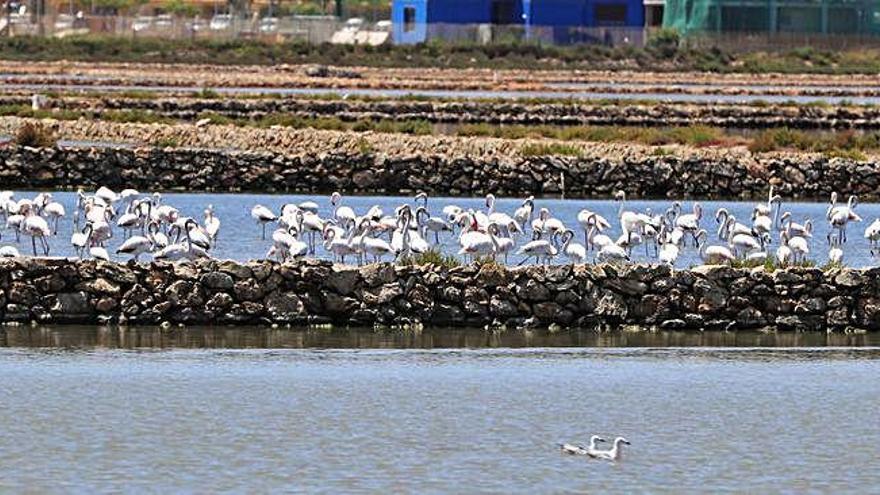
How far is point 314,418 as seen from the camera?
1850 cm

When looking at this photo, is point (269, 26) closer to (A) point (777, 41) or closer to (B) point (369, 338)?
(A) point (777, 41)

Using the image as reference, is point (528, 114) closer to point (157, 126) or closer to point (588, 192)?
point (157, 126)

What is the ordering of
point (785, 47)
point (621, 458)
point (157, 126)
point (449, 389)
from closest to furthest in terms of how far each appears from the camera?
point (621, 458) < point (449, 389) < point (157, 126) < point (785, 47)

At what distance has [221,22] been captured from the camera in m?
129

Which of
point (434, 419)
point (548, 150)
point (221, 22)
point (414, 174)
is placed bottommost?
point (434, 419)

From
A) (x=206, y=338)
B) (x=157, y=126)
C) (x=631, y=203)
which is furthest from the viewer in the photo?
(x=157, y=126)

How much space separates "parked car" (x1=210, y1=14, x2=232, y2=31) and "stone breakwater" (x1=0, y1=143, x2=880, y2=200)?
263ft

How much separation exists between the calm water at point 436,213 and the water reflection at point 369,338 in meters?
5.55

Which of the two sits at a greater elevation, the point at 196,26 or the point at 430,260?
the point at 196,26

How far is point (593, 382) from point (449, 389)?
4.92 feet

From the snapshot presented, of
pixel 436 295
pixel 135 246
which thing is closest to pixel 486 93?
pixel 135 246

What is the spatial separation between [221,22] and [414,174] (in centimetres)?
8682

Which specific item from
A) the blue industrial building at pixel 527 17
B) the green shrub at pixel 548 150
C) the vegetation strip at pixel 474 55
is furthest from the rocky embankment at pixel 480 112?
the blue industrial building at pixel 527 17

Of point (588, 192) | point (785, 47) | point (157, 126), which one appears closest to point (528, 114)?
point (157, 126)
